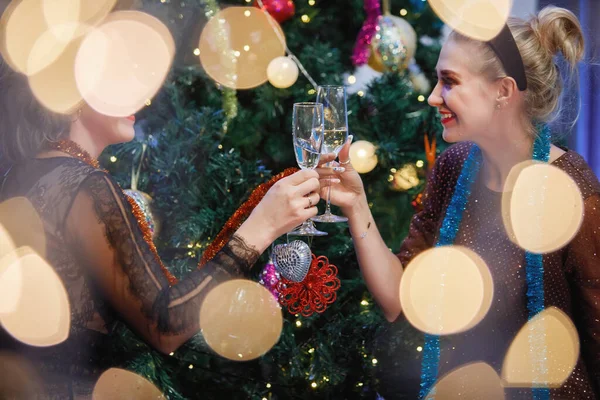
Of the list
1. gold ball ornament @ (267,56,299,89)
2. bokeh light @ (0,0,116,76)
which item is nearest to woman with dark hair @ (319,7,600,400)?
gold ball ornament @ (267,56,299,89)

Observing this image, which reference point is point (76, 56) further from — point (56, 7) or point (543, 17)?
point (543, 17)

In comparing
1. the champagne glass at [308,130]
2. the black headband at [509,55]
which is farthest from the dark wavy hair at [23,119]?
the black headband at [509,55]

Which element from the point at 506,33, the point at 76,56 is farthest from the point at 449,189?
the point at 76,56

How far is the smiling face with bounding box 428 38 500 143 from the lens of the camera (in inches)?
72.1

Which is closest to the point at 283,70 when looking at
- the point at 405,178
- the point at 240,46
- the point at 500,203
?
the point at 240,46

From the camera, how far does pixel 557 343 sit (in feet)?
5.67

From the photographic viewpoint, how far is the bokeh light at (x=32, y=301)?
1.48 m

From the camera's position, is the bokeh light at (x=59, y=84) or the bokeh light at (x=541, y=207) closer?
the bokeh light at (x=59, y=84)

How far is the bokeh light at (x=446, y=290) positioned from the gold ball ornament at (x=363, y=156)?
0.46 meters

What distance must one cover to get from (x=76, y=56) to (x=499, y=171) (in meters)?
1.22

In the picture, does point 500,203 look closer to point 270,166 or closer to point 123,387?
point 270,166

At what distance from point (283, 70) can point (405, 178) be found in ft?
2.01

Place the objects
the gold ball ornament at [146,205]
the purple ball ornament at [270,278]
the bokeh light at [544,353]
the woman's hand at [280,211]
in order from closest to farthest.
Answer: the woman's hand at [280,211]
the bokeh light at [544,353]
the gold ball ornament at [146,205]
the purple ball ornament at [270,278]

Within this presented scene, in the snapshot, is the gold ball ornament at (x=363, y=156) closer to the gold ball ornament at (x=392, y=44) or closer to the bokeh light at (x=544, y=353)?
the gold ball ornament at (x=392, y=44)
